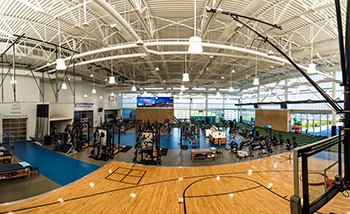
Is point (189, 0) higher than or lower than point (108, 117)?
higher

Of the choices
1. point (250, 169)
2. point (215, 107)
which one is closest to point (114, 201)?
point (250, 169)

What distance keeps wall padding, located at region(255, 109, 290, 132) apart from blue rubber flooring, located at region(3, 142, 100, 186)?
19550 millimetres

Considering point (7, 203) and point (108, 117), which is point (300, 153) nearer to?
point (7, 203)

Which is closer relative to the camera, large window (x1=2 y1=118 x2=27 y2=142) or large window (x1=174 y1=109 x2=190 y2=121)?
large window (x1=2 y1=118 x2=27 y2=142)

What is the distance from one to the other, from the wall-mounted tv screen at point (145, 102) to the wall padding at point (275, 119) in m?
15.9

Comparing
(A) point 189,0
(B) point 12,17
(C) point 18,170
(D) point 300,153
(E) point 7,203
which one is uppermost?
(A) point 189,0

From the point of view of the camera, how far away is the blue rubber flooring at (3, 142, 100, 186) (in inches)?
→ 230

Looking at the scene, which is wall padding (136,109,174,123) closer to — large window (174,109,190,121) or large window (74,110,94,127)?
large window (174,109,190,121)

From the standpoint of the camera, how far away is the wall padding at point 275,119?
1664 cm

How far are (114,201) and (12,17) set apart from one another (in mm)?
7790

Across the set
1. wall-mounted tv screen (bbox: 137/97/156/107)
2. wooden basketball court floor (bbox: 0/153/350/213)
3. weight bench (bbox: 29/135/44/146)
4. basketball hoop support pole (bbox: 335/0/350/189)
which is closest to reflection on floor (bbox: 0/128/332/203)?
wooden basketball court floor (bbox: 0/153/350/213)

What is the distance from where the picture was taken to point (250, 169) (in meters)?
6.63

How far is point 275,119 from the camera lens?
59.0ft

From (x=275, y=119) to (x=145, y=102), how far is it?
1828 cm
